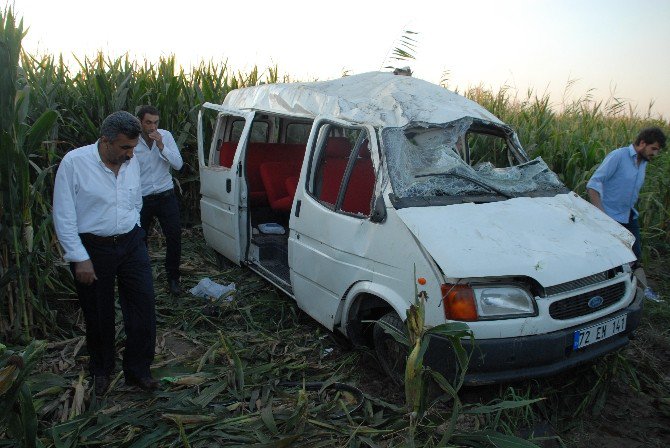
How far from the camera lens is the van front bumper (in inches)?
125

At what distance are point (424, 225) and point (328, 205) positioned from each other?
1050 mm

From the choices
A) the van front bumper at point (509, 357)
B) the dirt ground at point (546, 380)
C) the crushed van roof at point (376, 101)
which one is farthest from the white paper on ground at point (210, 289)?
the van front bumper at point (509, 357)

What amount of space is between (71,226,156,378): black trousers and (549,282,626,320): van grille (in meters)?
2.57

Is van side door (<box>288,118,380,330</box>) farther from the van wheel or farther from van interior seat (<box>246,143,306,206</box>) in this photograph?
van interior seat (<box>246,143,306,206</box>)

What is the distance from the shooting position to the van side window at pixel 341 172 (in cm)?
419

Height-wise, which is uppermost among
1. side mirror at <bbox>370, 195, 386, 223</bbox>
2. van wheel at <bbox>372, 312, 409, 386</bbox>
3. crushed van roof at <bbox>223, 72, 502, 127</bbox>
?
crushed van roof at <bbox>223, 72, 502, 127</bbox>

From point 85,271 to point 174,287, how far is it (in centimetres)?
234

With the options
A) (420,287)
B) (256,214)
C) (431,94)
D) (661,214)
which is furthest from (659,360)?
(256,214)

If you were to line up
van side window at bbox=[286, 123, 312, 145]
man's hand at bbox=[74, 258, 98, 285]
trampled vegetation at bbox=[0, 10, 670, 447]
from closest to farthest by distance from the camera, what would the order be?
1. trampled vegetation at bbox=[0, 10, 670, 447]
2. man's hand at bbox=[74, 258, 98, 285]
3. van side window at bbox=[286, 123, 312, 145]

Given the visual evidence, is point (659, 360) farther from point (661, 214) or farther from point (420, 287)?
point (661, 214)

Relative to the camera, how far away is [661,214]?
7.40m

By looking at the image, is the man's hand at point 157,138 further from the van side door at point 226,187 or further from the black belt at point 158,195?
the van side door at point 226,187

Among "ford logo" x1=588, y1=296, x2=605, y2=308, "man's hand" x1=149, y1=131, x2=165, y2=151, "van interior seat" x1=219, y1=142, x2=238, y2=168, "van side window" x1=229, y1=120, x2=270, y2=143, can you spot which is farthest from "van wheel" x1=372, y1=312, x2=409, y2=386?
"van side window" x1=229, y1=120, x2=270, y2=143

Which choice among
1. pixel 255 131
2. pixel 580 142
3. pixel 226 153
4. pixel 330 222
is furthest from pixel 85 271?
pixel 580 142
